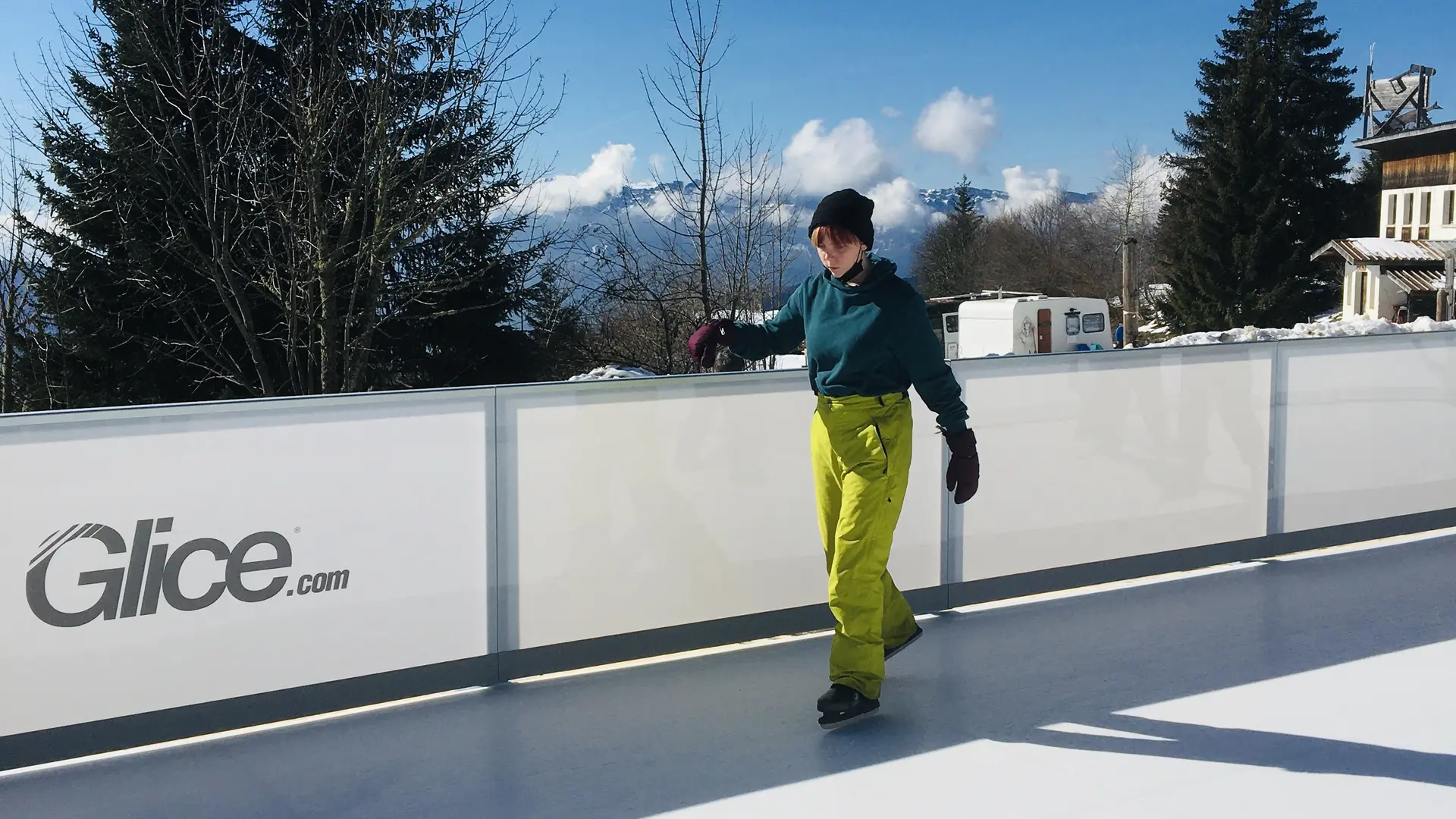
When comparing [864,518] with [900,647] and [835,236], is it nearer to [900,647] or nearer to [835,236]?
[900,647]

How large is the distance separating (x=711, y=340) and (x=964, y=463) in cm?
84

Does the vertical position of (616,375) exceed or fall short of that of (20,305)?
it falls short

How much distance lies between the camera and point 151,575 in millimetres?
3006

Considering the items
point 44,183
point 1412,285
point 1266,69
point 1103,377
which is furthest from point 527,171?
point 1266,69

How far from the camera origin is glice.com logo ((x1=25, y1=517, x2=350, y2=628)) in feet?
9.48

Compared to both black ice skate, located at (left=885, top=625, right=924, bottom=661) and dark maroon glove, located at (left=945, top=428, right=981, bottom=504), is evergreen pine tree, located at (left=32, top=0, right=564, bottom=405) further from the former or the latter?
dark maroon glove, located at (left=945, top=428, right=981, bottom=504)

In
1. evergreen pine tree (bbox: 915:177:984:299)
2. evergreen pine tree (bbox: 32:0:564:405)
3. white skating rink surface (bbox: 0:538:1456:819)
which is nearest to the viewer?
white skating rink surface (bbox: 0:538:1456:819)

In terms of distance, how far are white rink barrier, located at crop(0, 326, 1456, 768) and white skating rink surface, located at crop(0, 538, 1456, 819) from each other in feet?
0.55

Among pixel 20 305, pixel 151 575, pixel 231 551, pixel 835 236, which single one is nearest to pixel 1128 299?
pixel 20 305

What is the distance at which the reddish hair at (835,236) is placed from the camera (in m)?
3.16

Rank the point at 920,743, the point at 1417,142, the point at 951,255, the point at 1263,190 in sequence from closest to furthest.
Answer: the point at 920,743, the point at 1417,142, the point at 1263,190, the point at 951,255

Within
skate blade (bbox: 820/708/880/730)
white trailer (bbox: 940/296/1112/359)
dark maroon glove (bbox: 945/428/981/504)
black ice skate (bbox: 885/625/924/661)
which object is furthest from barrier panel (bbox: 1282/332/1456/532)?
white trailer (bbox: 940/296/1112/359)

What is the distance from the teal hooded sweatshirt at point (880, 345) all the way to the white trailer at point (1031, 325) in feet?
97.0

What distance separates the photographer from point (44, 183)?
1850cm
